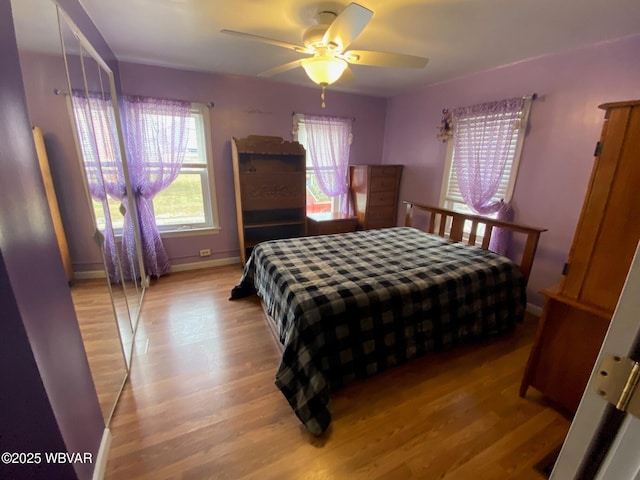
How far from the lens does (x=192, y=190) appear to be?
134 inches

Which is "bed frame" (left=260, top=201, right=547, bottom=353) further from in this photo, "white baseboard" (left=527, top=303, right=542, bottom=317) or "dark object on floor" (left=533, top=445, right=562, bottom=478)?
"dark object on floor" (left=533, top=445, right=562, bottom=478)

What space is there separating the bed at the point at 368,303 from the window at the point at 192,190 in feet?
4.38

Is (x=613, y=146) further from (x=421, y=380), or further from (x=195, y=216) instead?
(x=195, y=216)

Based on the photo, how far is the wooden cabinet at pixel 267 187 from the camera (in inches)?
127

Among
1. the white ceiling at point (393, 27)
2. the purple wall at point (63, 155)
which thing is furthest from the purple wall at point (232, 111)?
the purple wall at point (63, 155)

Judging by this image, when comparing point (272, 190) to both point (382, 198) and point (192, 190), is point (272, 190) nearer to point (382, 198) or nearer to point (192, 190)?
point (192, 190)

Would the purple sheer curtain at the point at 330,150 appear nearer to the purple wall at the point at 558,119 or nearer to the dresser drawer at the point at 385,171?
the dresser drawer at the point at 385,171

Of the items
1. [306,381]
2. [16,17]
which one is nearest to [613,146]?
[306,381]

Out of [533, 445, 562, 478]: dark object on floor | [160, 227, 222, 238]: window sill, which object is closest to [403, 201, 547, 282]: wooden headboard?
[533, 445, 562, 478]: dark object on floor

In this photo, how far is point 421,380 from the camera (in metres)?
1.85

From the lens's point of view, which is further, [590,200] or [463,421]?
[463,421]

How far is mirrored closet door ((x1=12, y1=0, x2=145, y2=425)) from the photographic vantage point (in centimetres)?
118

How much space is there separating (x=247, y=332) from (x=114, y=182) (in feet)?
5.29

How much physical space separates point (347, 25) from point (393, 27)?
76 centimetres
